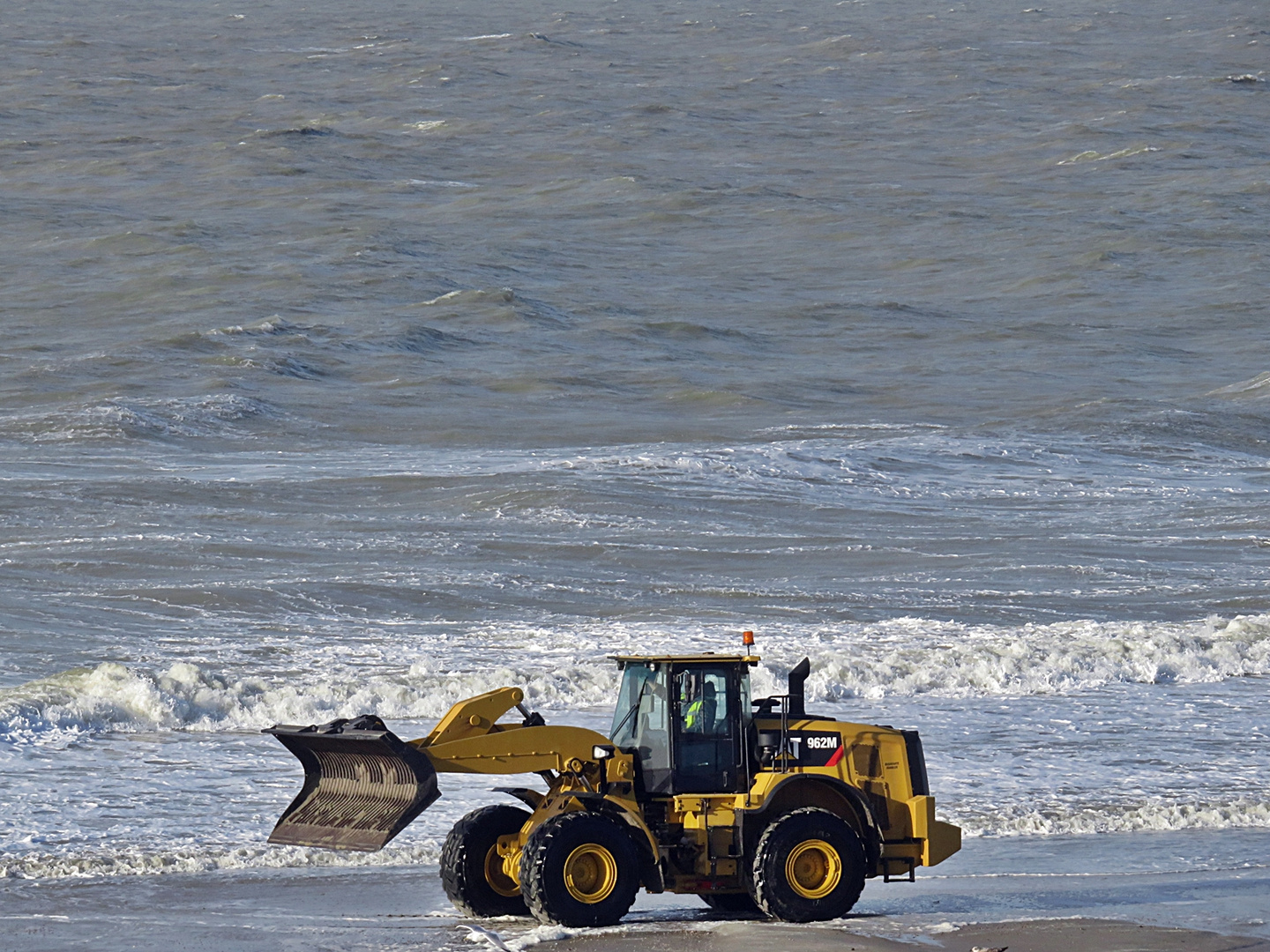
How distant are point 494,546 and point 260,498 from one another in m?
4.09

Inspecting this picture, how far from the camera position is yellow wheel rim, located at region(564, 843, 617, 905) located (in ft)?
29.4

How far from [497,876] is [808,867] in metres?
1.59

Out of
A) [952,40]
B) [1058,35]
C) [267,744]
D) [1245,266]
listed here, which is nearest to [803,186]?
[1245,266]

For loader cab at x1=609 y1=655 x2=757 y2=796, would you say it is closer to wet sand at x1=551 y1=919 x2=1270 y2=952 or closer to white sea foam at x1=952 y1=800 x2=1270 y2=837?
wet sand at x1=551 y1=919 x2=1270 y2=952

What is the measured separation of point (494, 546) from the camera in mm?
22984

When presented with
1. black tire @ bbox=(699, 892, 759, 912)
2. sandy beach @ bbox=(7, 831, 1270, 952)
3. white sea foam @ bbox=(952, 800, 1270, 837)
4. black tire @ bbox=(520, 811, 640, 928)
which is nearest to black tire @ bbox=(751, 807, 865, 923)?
sandy beach @ bbox=(7, 831, 1270, 952)

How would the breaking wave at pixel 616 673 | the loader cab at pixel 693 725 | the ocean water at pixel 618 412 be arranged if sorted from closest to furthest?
the loader cab at pixel 693 725 < the breaking wave at pixel 616 673 < the ocean water at pixel 618 412

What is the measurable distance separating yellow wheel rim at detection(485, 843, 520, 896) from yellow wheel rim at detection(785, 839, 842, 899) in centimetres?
144

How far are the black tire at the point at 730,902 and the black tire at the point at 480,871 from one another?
986 mm

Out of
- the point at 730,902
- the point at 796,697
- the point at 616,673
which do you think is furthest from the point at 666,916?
the point at 616,673

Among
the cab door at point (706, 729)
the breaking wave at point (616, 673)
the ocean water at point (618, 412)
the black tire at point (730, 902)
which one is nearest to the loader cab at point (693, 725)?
the cab door at point (706, 729)

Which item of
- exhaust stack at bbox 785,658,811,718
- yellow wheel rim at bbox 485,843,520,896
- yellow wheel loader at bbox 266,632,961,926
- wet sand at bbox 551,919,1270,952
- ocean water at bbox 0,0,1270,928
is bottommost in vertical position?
wet sand at bbox 551,919,1270,952

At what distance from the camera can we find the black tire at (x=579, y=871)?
8891 millimetres

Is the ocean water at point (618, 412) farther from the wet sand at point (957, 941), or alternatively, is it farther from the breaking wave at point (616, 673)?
the wet sand at point (957, 941)
